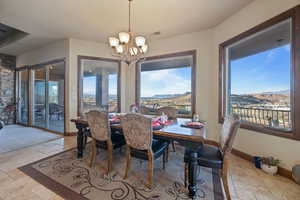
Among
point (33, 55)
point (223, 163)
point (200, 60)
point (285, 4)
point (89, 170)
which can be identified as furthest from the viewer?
point (33, 55)

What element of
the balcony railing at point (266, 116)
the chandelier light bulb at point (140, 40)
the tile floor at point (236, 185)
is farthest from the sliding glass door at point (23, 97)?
the balcony railing at point (266, 116)

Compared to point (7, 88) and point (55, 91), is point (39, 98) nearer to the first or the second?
point (55, 91)

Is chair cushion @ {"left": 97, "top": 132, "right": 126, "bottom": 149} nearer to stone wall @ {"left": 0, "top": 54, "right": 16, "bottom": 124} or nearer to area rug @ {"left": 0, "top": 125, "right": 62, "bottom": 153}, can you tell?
area rug @ {"left": 0, "top": 125, "right": 62, "bottom": 153}

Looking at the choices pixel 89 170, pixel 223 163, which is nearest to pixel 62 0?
pixel 89 170

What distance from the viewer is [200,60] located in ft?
12.0

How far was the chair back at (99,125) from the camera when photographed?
2.10 meters

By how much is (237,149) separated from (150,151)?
2.11m

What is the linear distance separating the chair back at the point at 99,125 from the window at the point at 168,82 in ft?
7.72

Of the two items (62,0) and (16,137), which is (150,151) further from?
(16,137)

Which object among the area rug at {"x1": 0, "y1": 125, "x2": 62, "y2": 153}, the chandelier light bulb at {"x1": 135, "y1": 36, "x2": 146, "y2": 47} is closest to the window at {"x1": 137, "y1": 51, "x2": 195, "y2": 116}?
the chandelier light bulb at {"x1": 135, "y1": 36, "x2": 146, "y2": 47}

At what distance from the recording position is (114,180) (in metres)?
2.00

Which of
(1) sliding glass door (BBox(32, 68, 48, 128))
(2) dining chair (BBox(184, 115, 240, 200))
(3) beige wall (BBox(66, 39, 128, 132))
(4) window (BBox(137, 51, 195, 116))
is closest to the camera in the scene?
(2) dining chair (BBox(184, 115, 240, 200))

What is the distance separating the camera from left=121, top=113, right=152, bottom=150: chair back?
175 cm

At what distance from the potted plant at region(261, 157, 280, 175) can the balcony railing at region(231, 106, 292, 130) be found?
53 cm
